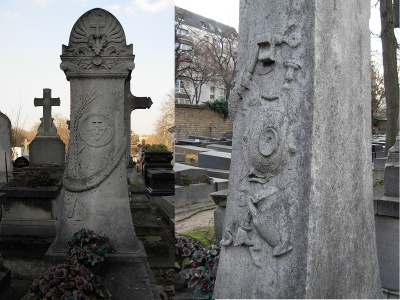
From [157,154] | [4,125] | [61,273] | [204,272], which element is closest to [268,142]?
[204,272]

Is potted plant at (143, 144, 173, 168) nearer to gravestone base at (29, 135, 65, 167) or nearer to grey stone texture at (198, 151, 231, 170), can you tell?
grey stone texture at (198, 151, 231, 170)

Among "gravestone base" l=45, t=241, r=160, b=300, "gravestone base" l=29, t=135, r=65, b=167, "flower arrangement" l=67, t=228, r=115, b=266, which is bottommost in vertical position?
"gravestone base" l=45, t=241, r=160, b=300

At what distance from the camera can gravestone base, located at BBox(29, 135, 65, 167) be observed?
368 inches

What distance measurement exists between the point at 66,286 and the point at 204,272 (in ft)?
3.24

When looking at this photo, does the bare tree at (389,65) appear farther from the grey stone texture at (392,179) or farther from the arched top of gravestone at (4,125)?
the arched top of gravestone at (4,125)

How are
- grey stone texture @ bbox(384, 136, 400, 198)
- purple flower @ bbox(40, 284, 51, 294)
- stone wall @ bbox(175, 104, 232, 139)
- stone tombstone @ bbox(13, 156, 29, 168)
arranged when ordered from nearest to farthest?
purple flower @ bbox(40, 284, 51, 294)
grey stone texture @ bbox(384, 136, 400, 198)
stone tombstone @ bbox(13, 156, 29, 168)
stone wall @ bbox(175, 104, 232, 139)

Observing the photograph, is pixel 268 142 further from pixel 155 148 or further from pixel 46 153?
pixel 46 153

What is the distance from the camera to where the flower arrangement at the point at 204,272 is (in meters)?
3.02

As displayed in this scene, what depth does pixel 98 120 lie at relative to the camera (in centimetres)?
448

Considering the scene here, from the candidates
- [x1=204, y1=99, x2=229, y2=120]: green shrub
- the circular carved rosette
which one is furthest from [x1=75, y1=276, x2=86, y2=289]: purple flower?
[x1=204, y1=99, x2=229, y2=120]: green shrub

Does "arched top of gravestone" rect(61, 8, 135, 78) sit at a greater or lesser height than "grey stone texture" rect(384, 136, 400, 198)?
greater

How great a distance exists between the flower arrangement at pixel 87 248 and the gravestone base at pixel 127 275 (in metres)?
0.15

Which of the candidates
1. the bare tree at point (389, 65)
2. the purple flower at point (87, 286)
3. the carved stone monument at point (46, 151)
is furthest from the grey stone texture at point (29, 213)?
the bare tree at point (389, 65)

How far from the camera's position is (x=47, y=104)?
10.3 meters
